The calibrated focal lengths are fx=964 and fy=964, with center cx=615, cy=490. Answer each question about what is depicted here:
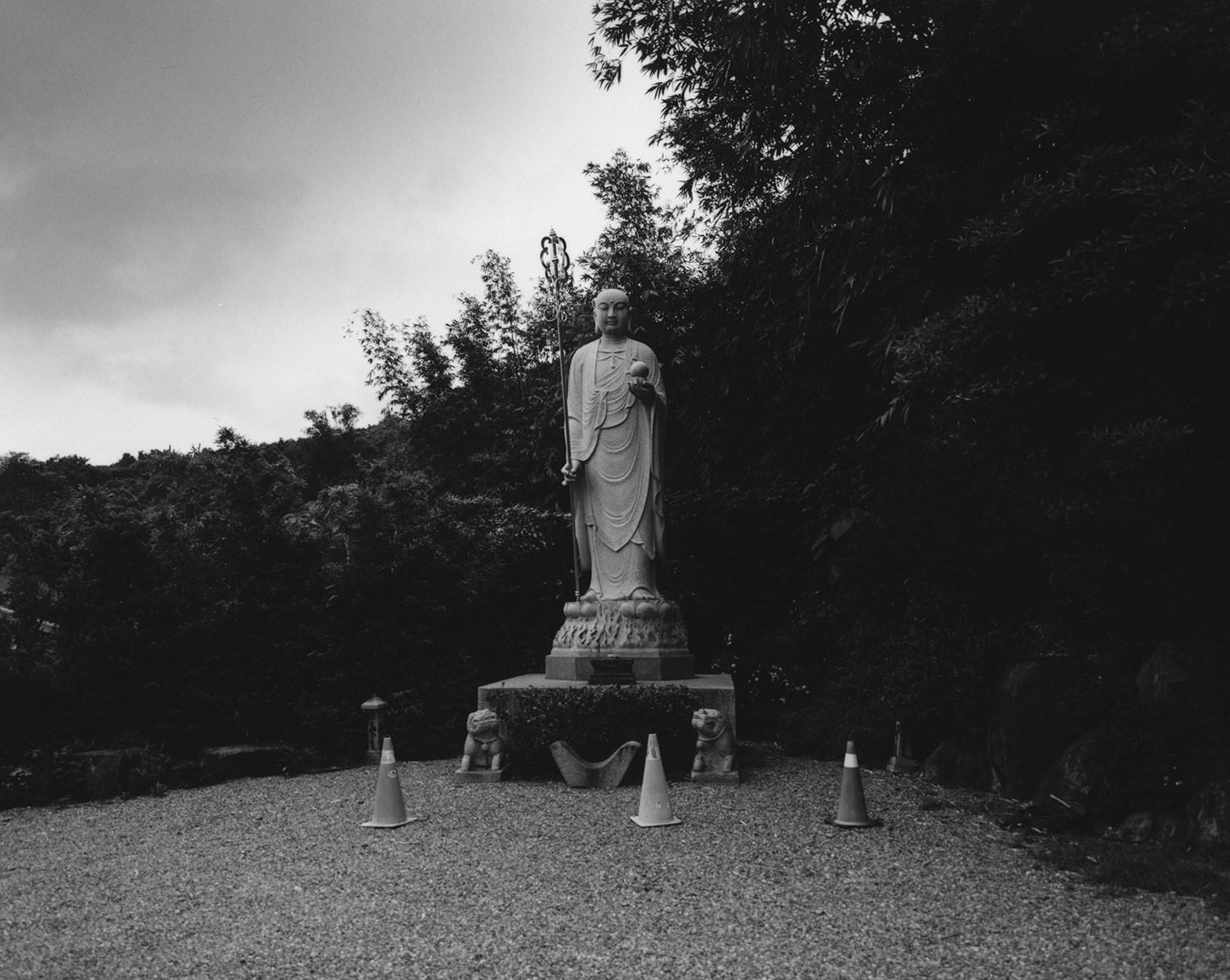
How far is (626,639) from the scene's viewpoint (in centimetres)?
823

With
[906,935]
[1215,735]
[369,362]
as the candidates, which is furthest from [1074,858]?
[369,362]

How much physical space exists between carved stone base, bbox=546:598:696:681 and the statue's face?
2542 millimetres

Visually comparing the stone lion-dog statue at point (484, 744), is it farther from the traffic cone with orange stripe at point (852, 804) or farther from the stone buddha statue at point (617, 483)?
the traffic cone with orange stripe at point (852, 804)

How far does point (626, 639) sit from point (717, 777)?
1.51m

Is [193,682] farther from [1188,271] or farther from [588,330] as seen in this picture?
[1188,271]

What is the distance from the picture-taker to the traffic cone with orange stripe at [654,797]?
5.80m

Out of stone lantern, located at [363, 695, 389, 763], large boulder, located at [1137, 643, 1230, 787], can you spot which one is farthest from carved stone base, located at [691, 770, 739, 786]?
stone lantern, located at [363, 695, 389, 763]

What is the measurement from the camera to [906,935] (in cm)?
380

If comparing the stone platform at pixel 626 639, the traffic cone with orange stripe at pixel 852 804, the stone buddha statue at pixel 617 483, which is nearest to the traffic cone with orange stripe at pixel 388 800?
the stone platform at pixel 626 639

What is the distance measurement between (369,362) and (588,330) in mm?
5120

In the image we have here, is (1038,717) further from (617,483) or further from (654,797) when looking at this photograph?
(617,483)

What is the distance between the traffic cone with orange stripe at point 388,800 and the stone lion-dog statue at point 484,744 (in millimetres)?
1274

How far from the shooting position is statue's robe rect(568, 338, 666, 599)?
8.71 metres

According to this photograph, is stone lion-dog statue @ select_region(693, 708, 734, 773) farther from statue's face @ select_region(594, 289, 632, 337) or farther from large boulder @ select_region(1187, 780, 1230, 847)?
statue's face @ select_region(594, 289, 632, 337)
